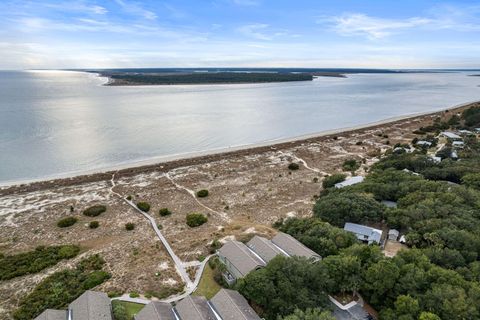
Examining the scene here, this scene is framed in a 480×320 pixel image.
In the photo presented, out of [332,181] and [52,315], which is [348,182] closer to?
[332,181]

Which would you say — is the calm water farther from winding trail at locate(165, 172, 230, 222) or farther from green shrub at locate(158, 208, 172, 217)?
green shrub at locate(158, 208, 172, 217)

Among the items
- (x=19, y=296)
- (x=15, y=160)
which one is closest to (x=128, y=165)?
(x=15, y=160)

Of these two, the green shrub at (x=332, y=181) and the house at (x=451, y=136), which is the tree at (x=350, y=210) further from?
the house at (x=451, y=136)

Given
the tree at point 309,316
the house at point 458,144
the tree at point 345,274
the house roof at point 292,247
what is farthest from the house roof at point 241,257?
the house at point 458,144

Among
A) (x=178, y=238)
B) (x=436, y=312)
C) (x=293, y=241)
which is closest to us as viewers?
(x=436, y=312)

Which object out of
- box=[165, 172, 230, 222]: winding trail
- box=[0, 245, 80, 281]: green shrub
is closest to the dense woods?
box=[165, 172, 230, 222]: winding trail

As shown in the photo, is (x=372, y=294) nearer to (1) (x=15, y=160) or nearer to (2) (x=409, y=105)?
(1) (x=15, y=160)
